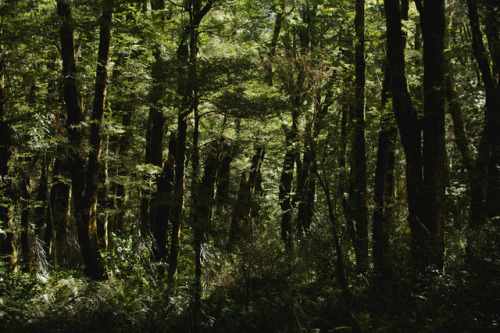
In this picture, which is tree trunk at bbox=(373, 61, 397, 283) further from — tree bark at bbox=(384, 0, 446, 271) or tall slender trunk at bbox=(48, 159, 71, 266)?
tall slender trunk at bbox=(48, 159, 71, 266)

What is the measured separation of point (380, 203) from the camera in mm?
9938

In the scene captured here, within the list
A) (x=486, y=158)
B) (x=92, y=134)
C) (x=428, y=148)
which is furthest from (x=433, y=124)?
(x=92, y=134)

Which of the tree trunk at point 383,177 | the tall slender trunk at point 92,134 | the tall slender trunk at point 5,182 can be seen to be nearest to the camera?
the tree trunk at point 383,177

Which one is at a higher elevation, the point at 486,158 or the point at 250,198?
the point at 486,158

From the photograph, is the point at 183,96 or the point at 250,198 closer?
the point at 183,96

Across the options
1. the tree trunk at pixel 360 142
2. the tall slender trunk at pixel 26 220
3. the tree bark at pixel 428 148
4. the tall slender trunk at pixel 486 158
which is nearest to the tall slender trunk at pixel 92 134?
the tall slender trunk at pixel 26 220

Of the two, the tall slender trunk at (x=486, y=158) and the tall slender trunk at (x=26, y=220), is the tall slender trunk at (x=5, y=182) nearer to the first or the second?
the tall slender trunk at (x=26, y=220)

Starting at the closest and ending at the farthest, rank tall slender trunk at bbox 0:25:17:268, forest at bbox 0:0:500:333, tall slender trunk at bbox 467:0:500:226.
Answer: forest at bbox 0:0:500:333 < tall slender trunk at bbox 467:0:500:226 < tall slender trunk at bbox 0:25:17:268

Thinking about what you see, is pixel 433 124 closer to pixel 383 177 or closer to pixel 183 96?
pixel 383 177

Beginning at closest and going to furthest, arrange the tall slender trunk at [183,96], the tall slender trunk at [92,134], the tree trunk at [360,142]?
the tall slender trunk at [183,96] < the tall slender trunk at [92,134] < the tree trunk at [360,142]

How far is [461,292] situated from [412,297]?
1105 millimetres

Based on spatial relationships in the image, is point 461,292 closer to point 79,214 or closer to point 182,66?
point 182,66

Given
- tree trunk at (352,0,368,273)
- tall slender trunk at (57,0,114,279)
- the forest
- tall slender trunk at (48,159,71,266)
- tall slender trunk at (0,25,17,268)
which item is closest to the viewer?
the forest

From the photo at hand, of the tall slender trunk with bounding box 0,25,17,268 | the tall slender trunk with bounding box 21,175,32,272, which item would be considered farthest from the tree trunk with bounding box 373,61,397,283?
the tall slender trunk with bounding box 21,175,32,272
